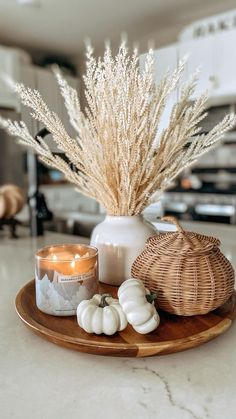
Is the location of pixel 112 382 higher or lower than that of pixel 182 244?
lower

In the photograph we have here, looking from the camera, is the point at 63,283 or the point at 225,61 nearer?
the point at 63,283

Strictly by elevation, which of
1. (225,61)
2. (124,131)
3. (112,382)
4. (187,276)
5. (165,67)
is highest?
(225,61)

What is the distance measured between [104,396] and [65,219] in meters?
1.48

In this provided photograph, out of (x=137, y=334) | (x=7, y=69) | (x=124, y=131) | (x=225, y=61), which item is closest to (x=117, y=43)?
(x=225, y=61)

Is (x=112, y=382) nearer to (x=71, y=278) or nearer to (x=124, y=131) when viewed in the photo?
(x=71, y=278)

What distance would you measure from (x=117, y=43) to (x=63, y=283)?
2.15 m

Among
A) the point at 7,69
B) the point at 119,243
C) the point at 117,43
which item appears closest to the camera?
the point at 119,243

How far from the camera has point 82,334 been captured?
49 centimetres

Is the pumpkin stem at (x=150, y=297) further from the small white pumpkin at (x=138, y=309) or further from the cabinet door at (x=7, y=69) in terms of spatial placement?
the cabinet door at (x=7, y=69)

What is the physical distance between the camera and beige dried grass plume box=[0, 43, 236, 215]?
0.59 meters

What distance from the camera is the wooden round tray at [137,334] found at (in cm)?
46

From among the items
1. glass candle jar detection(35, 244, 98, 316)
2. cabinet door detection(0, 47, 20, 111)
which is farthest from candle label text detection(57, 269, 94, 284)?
cabinet door detection(0, 47, 20, 111)

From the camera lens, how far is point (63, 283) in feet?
1.77

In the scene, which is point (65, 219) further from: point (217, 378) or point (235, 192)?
point (235, 192)
